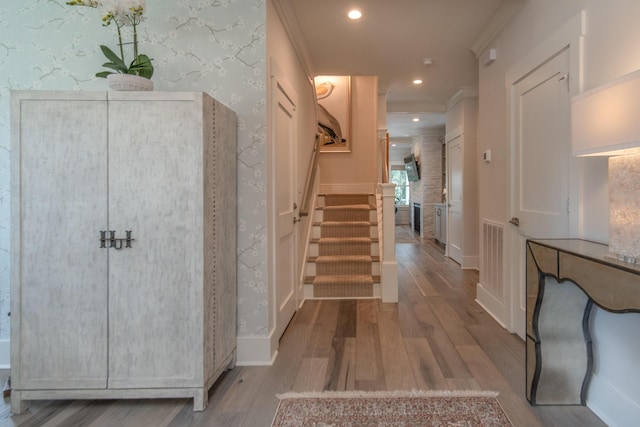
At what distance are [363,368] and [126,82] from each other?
2240mm

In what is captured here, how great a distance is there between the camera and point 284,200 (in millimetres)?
2865

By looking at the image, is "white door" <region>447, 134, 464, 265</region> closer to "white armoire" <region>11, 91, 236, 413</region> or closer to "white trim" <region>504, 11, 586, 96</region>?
"white trim" <region>504, 11, 586, 96</region>

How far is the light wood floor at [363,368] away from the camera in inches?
69.0

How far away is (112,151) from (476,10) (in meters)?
2.89

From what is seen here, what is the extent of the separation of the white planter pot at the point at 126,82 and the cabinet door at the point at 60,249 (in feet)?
0.51

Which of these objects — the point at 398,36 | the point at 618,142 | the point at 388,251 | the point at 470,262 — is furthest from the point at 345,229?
the point at 618,142

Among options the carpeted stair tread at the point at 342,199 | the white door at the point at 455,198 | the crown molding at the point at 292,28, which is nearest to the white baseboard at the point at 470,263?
the white door at the point at 455,198

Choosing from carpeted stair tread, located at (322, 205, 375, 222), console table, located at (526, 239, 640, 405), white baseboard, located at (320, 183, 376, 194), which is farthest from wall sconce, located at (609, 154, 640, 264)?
white baseboard, located at (320, 183, 376, 194)

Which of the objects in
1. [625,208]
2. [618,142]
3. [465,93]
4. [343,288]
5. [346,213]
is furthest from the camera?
[465,93]

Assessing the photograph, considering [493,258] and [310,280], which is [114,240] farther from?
[493,258]

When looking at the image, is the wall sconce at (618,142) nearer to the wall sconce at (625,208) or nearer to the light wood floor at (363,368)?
the wall sconce at (625,208)

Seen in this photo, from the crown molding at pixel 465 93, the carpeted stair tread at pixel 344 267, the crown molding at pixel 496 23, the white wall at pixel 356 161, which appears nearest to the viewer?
the crown molding at pixel 496 23

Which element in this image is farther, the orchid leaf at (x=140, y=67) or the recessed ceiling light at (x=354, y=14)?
the recessed ceiling light at (x=354, y=14)

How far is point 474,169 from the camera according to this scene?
529 centimetres
